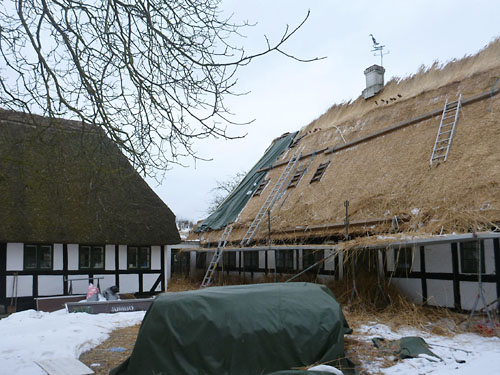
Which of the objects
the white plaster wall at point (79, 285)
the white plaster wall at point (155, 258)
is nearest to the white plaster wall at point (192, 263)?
the white plaster wall at point (155, 258)

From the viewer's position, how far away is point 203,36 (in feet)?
17.3

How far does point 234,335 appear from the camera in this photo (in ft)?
17.0

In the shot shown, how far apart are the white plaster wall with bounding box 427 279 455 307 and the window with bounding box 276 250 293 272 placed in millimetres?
4788

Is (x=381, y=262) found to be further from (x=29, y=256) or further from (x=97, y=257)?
(x=29, y=256)

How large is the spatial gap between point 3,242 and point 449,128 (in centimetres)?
1176

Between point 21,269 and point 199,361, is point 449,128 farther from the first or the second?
point 21,269

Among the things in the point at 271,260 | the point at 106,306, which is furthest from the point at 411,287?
the point at 106,306

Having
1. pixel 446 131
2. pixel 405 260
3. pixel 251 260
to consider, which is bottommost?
pixel 251 260

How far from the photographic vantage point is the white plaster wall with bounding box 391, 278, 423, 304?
9.47m

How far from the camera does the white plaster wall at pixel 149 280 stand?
1448 cm

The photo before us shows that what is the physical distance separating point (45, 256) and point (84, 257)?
111 centimetres

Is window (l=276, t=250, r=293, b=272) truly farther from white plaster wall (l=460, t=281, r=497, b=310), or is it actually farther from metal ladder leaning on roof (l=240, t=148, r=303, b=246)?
white plaster wall (l=460, t=281, r=497, b=310)

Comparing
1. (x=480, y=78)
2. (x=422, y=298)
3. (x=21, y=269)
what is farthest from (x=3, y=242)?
(x=480, y=78)

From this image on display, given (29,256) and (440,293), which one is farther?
(29,256)
